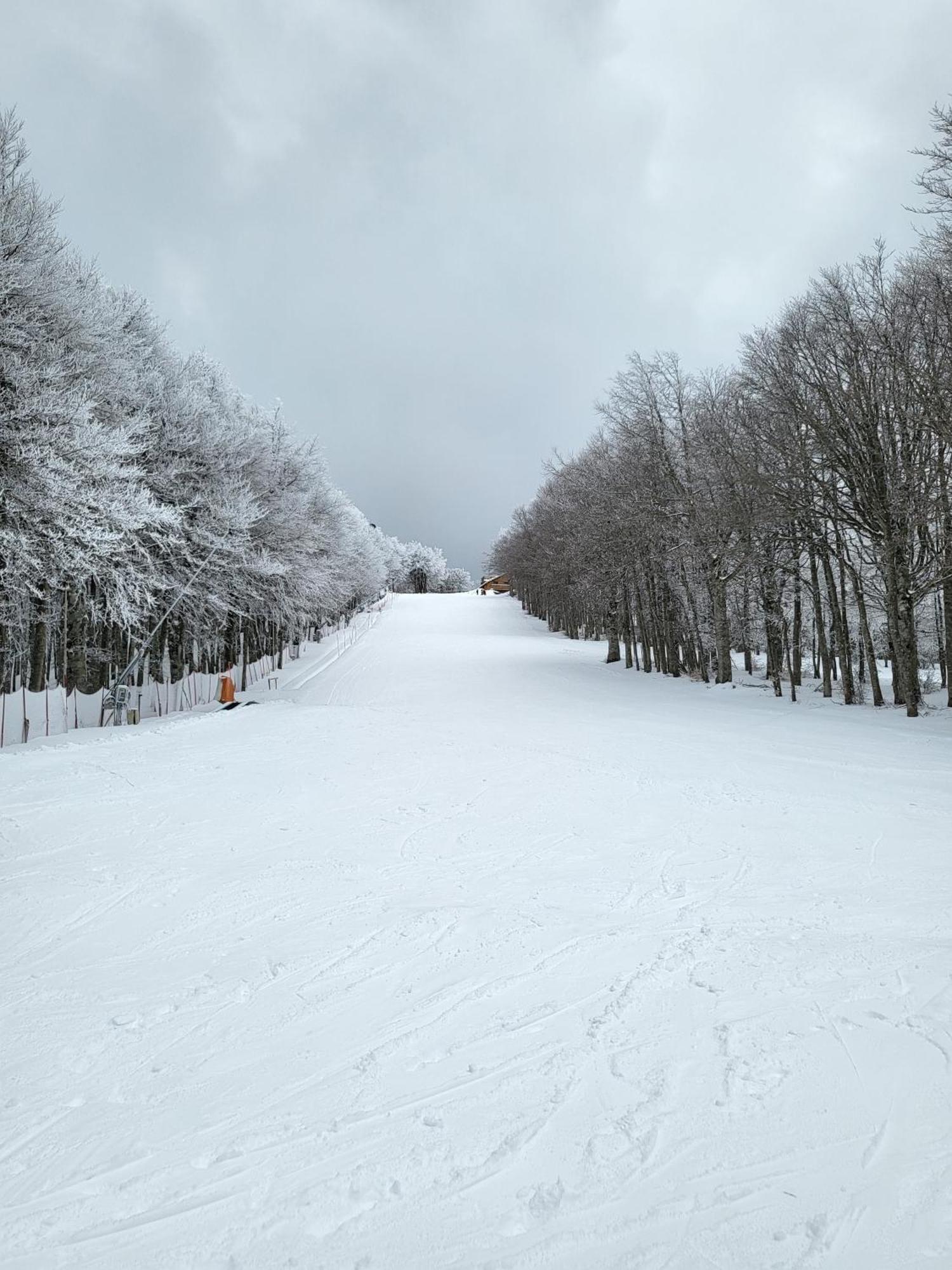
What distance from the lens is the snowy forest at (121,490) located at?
518 inches

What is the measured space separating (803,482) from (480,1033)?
15.9 m

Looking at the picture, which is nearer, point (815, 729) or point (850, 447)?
point (815, 729)

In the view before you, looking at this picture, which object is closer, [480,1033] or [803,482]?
[480,1033]

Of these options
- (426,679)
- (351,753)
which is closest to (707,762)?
(351,753)

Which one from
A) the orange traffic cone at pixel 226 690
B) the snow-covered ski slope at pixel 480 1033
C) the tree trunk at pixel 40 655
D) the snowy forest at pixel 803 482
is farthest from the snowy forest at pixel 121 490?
the snowy forest at pixel 803 482

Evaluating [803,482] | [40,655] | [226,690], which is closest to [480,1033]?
[803,482]

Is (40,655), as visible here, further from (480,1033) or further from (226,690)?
(480,1033)

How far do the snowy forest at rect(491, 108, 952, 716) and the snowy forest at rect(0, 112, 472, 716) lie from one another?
43.3ft

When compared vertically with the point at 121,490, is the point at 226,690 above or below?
below

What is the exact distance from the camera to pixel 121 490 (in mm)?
15398

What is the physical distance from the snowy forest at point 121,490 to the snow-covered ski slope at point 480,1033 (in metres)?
8.31

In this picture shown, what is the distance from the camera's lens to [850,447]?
14508 millimetres

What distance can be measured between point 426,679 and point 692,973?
20945mm

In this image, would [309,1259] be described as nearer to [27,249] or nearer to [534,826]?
[534,826]
